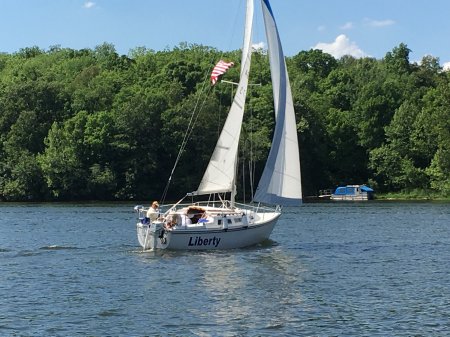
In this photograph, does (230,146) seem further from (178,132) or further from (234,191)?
(178,132)

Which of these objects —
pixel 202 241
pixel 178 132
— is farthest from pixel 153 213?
pixel 178 132

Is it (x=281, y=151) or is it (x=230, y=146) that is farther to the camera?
(x=230, y=146)

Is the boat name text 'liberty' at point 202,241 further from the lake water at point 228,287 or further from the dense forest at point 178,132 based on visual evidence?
the dense forest at point 178,132

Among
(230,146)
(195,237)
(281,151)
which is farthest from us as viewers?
(230,146)

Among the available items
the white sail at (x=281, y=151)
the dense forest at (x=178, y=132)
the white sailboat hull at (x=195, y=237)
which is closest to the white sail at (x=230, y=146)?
the white sail at (x=281, y=151)

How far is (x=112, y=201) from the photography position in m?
117

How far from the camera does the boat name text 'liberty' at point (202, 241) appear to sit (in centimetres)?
4369

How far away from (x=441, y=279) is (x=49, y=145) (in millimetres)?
94074

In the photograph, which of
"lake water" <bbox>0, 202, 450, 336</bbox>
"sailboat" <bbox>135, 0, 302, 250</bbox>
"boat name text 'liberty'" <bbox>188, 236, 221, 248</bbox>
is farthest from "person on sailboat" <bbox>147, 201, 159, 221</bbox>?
"boat name text 'liberty'" <bbox>188, 236, 221, 248</bbox>

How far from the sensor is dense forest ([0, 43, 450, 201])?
388 feet

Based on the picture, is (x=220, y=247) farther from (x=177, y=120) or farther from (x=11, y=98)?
(x=11, y=98)

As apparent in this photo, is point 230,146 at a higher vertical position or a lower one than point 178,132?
lower

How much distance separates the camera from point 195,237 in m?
43.6

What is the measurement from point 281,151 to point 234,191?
362 cm
